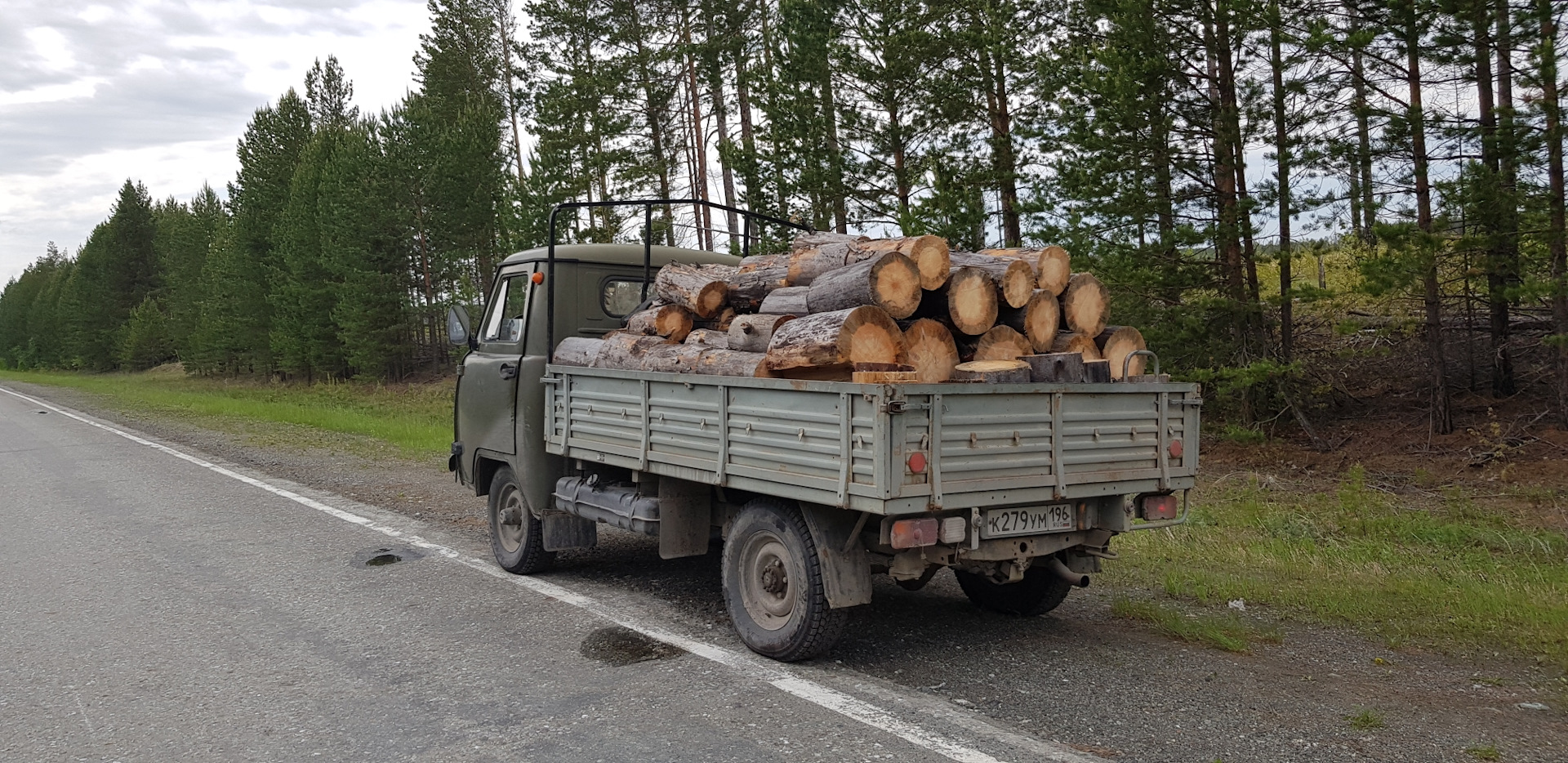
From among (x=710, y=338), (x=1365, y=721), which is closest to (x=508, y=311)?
(x=710, y=338)

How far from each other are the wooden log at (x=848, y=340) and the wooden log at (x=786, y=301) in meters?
0.57

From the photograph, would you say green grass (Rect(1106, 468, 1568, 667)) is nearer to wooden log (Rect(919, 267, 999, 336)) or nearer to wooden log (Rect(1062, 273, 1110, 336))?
wooden log (Rect(1062, 273, 1110, 336))

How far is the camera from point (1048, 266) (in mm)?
5668

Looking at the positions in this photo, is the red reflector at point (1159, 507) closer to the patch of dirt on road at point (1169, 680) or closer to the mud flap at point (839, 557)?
the patch of dirt on road at point (1169, 680)

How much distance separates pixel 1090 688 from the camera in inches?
182

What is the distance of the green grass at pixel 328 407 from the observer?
18.8 metres

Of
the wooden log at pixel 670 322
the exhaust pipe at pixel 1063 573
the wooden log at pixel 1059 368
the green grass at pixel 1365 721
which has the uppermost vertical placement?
the wooden log at pixel 670 322

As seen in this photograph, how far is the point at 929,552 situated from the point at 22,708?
→ 13.2 feet

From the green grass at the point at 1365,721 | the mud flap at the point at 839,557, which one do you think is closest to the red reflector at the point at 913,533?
the mud flap at the point at 839,557

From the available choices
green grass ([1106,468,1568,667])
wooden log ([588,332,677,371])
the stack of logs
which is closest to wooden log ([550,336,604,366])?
wooden log ([588,332,677,371])

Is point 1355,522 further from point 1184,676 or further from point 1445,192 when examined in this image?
point 1184,676

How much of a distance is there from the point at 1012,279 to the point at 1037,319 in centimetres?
26

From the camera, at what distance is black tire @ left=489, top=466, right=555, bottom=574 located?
23.5 ft

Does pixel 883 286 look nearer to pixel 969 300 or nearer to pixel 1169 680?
pixel 969 300
